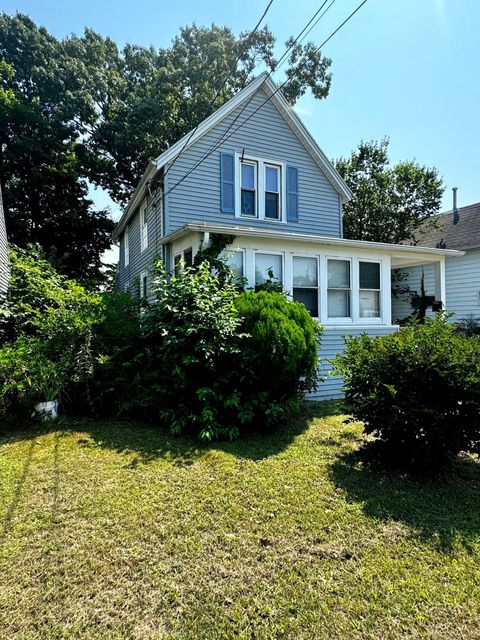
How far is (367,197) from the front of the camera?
54.3 feet

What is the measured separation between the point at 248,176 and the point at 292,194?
1.49 m

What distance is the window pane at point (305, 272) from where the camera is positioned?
8.02 meters

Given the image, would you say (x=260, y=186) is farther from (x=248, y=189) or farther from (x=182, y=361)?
(x=182, y=361)

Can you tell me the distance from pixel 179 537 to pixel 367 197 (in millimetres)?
16803

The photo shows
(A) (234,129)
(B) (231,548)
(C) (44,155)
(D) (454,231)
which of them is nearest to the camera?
(B) (231,548)

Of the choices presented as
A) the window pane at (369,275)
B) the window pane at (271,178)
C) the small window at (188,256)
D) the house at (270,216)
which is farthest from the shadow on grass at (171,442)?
the window pane at (271,178)

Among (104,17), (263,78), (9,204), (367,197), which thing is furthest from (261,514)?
(9,204)

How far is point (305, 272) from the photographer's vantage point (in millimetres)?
8117

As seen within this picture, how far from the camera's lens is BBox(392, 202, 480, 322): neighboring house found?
13523 mm

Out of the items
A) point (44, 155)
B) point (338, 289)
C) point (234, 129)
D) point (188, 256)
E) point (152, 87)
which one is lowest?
point (338, 289)

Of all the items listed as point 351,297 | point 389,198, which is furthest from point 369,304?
point 389,198

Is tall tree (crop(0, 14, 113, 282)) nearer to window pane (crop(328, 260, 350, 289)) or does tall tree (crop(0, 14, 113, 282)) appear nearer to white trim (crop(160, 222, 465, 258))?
white trim (crop(160, 222, 465, 258))

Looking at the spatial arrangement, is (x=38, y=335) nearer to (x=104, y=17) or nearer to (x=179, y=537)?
(x=179, y=537)

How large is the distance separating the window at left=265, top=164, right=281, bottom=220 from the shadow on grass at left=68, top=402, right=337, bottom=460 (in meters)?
6.87
